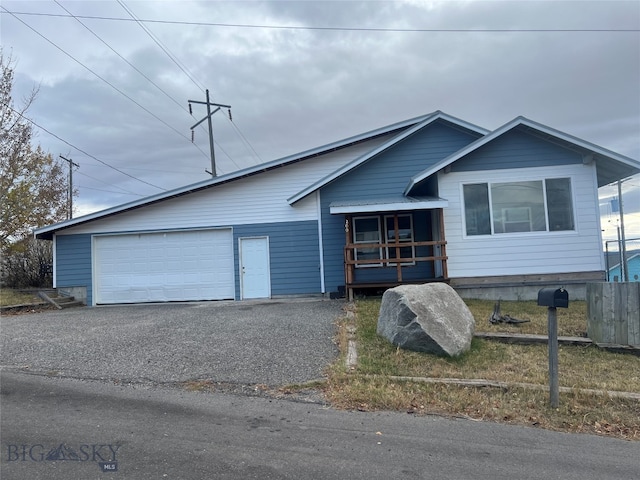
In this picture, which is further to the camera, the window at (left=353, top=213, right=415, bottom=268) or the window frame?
the window at (left=353, top=213, right=415, bottom=268)

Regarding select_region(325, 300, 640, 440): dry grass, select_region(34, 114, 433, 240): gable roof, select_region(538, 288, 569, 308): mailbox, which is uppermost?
select_region(34, 114, 433, 240): gable roof

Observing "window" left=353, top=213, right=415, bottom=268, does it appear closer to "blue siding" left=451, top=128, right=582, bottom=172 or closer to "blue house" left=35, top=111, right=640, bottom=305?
"blue house" left=35, top=111, right=640, bottom=305

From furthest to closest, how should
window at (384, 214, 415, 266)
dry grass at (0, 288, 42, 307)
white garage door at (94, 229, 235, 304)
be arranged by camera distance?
white garage door at (94, 229, 235, 304), window at (384, 214, 415, 266), dry grass at (0, 288, 42, 307)

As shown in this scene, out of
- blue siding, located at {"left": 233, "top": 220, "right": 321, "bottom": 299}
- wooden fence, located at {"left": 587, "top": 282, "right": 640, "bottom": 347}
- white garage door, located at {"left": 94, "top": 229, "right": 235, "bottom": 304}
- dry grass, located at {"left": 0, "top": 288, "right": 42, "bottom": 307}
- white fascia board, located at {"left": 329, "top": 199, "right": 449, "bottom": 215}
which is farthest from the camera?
white garage door, located at {"left": 94, "top": 229, "right": 235, "bottom": 304}

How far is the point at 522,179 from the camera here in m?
12.5

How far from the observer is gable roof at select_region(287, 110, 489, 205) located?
14.0 meters

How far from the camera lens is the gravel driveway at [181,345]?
6152 mm

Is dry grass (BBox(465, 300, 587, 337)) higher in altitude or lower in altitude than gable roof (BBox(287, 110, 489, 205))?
lower

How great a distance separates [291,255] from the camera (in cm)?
1470

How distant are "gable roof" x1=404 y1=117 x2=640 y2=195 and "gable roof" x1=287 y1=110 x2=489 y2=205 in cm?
195

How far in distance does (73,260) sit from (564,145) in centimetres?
1582

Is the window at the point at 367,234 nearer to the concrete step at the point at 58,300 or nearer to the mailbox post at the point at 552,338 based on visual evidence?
the mailbox post at the point at 552,338

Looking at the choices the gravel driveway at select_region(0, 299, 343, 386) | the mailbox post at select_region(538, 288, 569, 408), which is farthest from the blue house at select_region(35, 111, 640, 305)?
the mailbox post at select_region(538, 288, 569, 408)

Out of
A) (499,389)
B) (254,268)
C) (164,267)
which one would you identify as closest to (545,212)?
(499,389)
